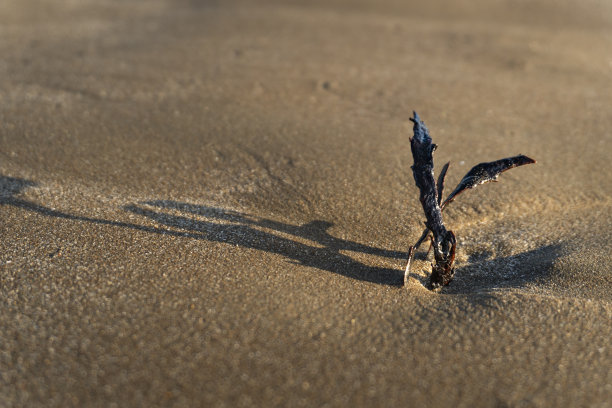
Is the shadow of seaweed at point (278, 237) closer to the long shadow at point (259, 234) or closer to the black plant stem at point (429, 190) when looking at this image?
the long shadow at point (259, 234)

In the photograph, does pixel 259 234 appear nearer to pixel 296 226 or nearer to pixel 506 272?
pixel 296 226

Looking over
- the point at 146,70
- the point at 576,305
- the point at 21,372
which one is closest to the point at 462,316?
the point at 576,305

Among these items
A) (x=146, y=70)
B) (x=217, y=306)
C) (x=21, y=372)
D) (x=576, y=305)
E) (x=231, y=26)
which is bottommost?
(x=21, y=372)

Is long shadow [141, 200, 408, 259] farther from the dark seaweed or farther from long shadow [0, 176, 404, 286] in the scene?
the dark seaweed

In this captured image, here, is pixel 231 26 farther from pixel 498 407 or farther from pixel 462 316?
pixel 498 407

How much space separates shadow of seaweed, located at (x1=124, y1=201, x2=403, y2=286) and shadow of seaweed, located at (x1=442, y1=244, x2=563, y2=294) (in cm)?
22

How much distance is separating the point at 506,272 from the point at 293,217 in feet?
2.64

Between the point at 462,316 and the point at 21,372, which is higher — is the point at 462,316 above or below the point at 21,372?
above

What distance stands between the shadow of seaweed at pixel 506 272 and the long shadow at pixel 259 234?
0.22m

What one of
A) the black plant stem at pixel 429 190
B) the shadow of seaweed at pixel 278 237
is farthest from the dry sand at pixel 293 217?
the black plant stem at pixel 429 190

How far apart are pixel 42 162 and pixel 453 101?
213 cm

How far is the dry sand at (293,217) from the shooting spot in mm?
1317

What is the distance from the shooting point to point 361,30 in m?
3.93

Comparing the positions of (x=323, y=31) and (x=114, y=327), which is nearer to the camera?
(x=114, y=327)
